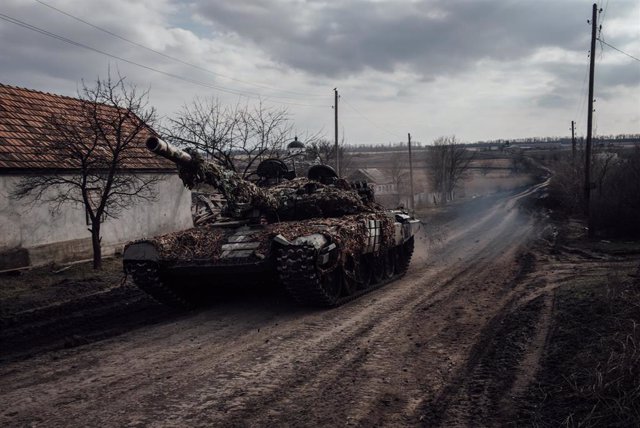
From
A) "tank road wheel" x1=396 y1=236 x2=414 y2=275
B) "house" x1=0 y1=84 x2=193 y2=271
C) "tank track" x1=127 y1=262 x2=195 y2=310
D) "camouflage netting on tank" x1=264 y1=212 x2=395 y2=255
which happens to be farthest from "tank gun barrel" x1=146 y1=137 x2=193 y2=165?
"tank road wheel" x1=396 y1=236 x2=414 y2=275

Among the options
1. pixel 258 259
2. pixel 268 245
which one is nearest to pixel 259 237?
pixel 268 245

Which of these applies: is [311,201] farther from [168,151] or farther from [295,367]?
[295,367]

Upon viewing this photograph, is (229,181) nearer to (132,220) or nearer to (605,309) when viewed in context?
(605,309)

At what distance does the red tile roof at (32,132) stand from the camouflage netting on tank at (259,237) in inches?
174

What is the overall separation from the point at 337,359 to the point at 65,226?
10.7m

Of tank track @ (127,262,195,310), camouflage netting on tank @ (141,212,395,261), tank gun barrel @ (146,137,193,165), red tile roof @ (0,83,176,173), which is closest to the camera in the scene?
tank gun barrel @ (146,137,193,165)

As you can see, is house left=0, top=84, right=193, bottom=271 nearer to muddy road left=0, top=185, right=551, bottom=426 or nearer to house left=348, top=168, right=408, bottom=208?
muddy road left=0, top=185, right=551, bottom=426

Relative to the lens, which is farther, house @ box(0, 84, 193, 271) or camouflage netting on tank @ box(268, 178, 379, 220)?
house @ box(0, 84, 193, 271)

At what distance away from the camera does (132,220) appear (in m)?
16.8

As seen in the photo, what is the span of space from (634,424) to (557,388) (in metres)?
1.13

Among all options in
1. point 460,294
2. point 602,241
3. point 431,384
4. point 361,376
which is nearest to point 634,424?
point 431,384

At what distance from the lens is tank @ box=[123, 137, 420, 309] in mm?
8375

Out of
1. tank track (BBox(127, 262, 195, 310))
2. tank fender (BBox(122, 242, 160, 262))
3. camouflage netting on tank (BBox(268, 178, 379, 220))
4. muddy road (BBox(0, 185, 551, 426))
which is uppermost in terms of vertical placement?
camouflage netting on tank (BBox(268, 178, 379, 220))

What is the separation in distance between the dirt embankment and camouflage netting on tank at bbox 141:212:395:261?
0.98 meters
